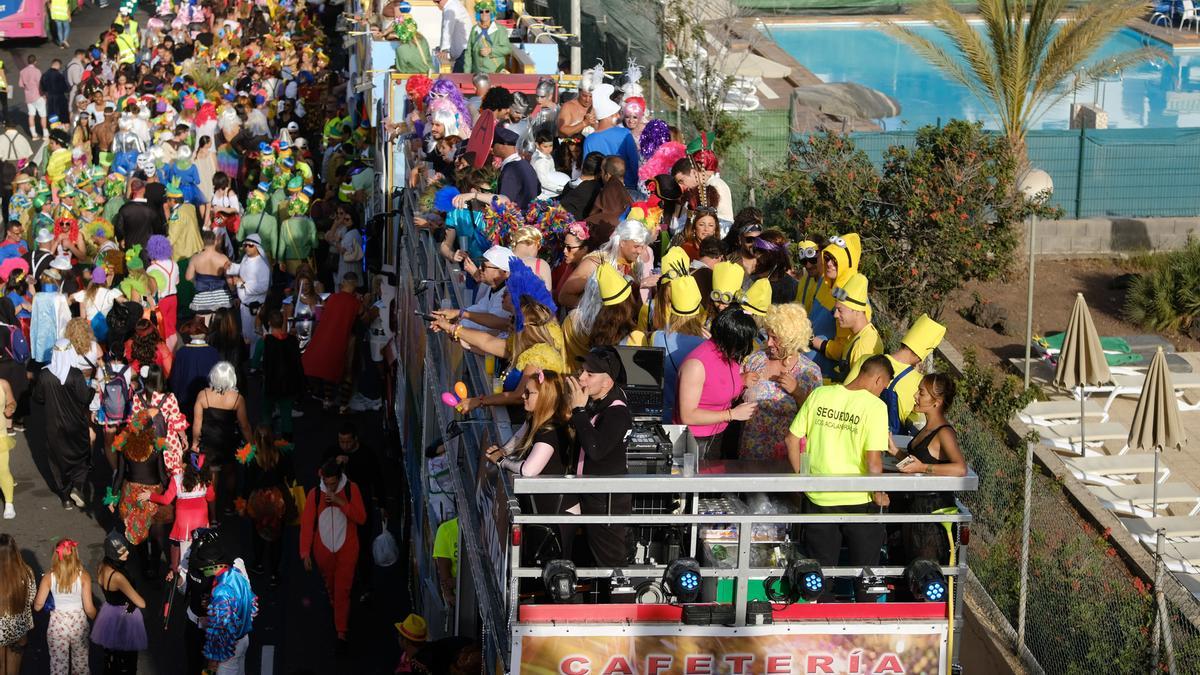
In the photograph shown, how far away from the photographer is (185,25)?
3228 centimetres

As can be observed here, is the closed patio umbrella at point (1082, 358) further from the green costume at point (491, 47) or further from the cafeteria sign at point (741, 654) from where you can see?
the cafeteria sign at point (741, 654)

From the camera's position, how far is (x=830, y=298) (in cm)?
920

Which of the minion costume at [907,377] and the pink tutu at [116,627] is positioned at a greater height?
the minion costume at [907,377]

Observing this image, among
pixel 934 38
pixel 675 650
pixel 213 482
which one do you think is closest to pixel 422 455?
pixel 213 482

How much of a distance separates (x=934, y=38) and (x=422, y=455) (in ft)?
122

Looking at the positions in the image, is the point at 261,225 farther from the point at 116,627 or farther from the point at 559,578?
the point at 559,578

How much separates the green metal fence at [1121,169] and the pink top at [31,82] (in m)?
15.7

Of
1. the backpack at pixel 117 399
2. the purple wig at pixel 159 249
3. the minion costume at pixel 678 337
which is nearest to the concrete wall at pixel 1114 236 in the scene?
the purple wig at pixel 159 249

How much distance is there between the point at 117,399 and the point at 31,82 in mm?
16459

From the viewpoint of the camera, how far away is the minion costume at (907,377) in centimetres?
799

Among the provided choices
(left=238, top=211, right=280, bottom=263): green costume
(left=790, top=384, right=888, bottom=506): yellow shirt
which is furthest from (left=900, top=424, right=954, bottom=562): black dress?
(left=238, top=211, right=280, bottom=263): green costume

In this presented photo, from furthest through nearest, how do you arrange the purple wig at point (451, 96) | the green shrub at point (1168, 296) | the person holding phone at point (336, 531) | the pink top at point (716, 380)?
the green shrub at point (1168, 296)
the purple wig at point (451, 96)
the person holding phone at point (336, 531)
the pink top at point (716, 380)

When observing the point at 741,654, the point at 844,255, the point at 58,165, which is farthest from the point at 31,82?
the point at 741,654

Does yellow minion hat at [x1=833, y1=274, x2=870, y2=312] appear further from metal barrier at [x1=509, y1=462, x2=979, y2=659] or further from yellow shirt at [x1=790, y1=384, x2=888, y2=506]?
metal barrier at [x1=509, y1=462, x2=979, y2=659]
